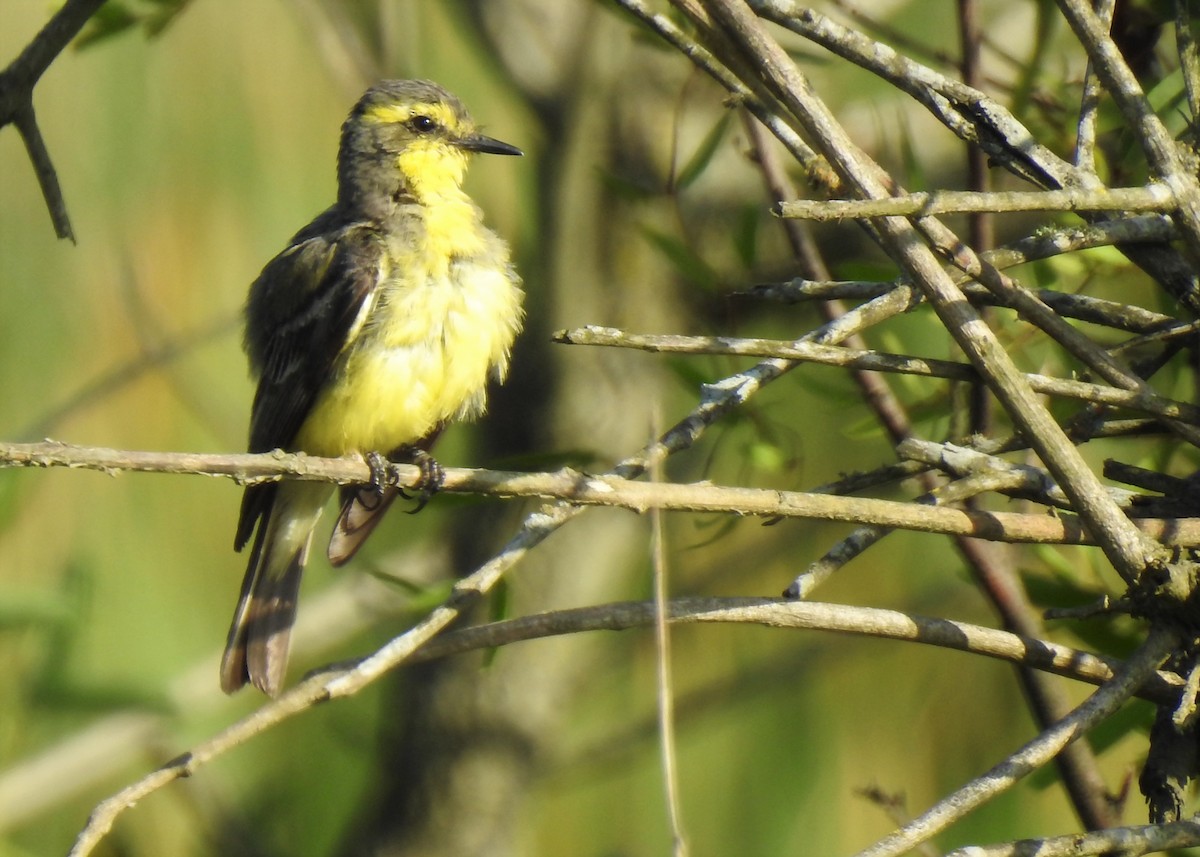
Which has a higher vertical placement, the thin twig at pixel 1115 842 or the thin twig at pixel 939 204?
the thin twig at pixel 939 204

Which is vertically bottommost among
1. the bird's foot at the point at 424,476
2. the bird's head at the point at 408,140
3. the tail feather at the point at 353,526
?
the tail feather at the point at 353,526

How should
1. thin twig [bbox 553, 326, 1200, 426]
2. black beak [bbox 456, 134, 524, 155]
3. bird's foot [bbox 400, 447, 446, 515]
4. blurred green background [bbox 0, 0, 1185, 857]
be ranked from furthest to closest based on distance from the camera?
blurred green background [bbox 0, 0, 1185, 857], black beak [bbox 456, 134, 524, 155], bird's foot [bbox 400, 447, 446, 515], thin twig [bbox 553, 326, 1200, 426]

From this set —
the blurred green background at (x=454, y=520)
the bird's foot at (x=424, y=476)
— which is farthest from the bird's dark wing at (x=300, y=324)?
the blurred green background at (x=454, y=520)

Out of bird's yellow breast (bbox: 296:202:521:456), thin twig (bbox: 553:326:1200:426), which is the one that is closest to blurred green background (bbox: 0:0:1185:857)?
bird's yellow breast (bbox: 296:202:521:456)

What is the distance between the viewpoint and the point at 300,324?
344 cm

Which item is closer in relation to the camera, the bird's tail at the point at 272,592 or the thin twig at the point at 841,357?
the thin twig at the point at 841,357

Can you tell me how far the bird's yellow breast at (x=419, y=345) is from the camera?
3.25m

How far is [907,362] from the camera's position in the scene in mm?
1602

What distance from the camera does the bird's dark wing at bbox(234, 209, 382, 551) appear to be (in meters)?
3.28

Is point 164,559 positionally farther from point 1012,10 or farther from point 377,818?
point 1012,10

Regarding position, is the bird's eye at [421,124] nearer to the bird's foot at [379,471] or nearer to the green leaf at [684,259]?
the bird's foot at [379,471]

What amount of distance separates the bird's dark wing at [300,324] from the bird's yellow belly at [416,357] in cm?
5

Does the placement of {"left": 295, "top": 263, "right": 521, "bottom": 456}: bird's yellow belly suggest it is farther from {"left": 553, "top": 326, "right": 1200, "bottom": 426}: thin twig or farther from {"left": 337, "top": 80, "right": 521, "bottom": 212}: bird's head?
{"left": 553, "top": 326, "right": 1200, "bottom": 426}: thin twig

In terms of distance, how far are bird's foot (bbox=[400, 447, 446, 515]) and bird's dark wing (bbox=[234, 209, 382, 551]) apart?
29cm
